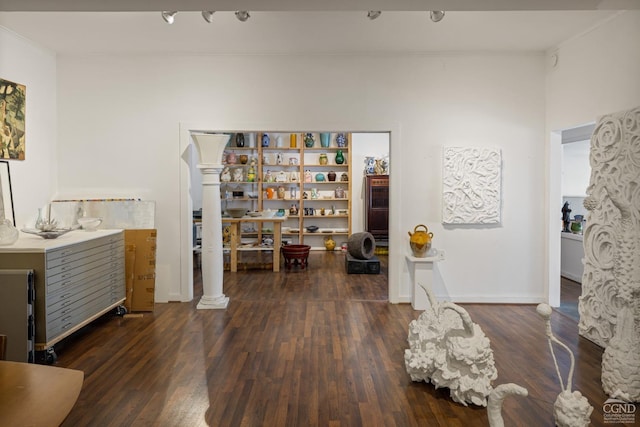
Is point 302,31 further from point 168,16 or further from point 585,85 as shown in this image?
point 585,85

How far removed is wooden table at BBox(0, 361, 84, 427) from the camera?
1.22 metres

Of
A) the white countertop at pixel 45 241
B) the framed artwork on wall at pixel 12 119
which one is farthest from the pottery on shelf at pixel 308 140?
the framed artwork on wall at pixel 12 119

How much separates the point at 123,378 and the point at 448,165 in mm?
3904

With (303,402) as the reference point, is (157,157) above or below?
above

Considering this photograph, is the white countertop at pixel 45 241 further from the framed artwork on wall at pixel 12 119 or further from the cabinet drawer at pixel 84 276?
the framed artwork on wall at pixel 12 119

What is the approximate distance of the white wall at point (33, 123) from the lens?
431 centimetres

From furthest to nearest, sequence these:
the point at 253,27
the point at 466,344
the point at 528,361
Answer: the point at 253,27 → the point at 528,361 → the point at 466,344

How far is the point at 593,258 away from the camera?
3807 mm

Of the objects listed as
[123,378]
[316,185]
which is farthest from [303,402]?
[316,185]

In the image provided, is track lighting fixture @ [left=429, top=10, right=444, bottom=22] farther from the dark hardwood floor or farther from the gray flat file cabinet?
the gray flat file cabinet

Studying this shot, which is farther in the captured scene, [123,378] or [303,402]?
[123,378]

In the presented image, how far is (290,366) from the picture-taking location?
3248 millimetres

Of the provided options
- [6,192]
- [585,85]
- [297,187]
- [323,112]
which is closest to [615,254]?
[585,85]

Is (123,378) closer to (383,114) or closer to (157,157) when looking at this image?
(157,157)
